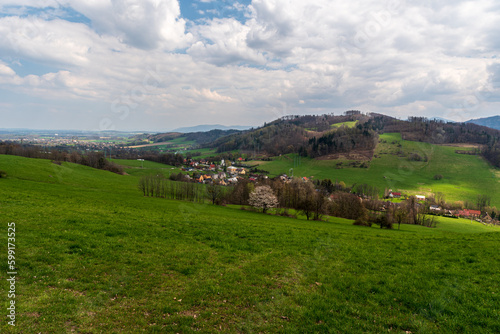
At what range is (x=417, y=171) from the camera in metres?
140

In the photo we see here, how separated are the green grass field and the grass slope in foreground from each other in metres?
118

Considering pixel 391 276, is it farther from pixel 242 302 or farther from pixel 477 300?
pixel 242 302

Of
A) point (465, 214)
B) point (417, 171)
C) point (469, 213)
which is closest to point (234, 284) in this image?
point (465, 214)

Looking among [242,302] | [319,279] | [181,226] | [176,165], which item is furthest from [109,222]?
[176,165]

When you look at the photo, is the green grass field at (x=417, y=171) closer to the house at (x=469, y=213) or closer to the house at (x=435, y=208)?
the house at (x=469, y=213)

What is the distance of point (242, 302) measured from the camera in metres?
8.30

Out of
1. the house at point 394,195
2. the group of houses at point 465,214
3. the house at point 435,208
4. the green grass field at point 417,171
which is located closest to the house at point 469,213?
the group of houses at point 465,214

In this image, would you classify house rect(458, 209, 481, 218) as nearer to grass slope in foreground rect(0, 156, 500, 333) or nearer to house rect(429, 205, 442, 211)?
house rect(429, 205, 442, 211)

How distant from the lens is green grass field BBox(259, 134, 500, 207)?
113938mm

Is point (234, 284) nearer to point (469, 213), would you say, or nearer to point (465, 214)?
point (465, 214)

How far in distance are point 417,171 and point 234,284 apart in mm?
168051

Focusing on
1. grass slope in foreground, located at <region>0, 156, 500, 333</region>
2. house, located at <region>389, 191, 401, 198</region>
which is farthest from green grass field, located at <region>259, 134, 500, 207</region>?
grass slope in foreground, located at <region>0, 156, 500, 333</region>

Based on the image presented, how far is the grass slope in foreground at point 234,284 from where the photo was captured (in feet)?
23.3

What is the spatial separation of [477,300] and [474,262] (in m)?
5.34
